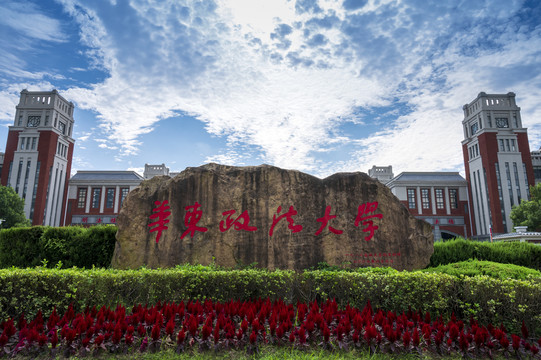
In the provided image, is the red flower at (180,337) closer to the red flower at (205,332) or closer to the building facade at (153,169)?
the red flower at (205,332)

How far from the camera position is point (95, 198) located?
3606cm

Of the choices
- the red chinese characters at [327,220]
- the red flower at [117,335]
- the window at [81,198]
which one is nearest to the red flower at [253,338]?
the red flower at [117,335]

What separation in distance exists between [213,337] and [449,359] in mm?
2149

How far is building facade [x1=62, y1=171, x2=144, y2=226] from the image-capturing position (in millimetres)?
35438

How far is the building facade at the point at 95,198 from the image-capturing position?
35.4 metres

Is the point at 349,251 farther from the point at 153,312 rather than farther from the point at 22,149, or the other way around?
the point at 22,149

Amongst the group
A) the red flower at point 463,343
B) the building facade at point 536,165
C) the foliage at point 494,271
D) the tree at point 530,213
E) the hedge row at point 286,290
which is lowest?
the red flower at point 463,343

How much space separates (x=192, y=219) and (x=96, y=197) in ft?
111

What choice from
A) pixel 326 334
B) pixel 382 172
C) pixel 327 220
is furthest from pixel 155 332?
pixel 382 172

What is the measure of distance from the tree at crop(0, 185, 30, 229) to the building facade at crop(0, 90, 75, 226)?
7764mm

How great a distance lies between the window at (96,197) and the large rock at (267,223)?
33.0 m

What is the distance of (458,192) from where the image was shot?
3569 cm

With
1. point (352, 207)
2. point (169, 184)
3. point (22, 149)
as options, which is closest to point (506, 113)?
point (352, 207)

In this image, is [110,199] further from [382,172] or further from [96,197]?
[382,172]
